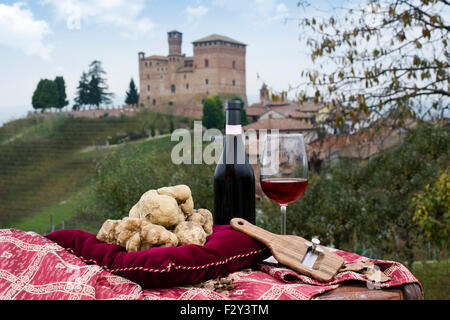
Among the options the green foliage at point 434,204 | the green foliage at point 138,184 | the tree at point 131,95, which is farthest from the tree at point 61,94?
the green foliage at point 434,204

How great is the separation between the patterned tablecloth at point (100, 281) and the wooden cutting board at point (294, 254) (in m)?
0.02

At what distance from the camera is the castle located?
4447 centimetres

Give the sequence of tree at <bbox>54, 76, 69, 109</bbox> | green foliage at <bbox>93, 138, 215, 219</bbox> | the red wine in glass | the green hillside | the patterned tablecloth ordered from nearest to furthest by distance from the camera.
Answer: the patterned tablecloth < the red wine in glass < green foliage at <bbox>93, 138, 215, 219</bbox> < the green hillside < tree at <bbox>54, 76, 69, 109</bbox>

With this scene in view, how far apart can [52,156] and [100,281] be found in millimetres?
34650

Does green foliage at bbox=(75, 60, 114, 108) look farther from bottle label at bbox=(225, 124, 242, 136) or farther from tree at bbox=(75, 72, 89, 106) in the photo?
bottle label at bbox=(225, 124, 242, 136)

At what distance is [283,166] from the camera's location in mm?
1274

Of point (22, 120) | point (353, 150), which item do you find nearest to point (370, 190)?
point (353, 150)

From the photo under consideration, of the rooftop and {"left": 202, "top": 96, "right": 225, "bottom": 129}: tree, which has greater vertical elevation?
the rooftop

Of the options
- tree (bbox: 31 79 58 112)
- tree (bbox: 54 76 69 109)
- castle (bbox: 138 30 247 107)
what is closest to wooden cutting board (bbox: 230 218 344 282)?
tree (bbox: 31 79 58 112)

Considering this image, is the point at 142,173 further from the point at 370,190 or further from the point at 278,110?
the point at 278,110

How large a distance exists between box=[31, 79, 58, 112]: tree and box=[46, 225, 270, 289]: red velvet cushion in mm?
40984

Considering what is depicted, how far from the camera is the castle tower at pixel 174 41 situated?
44312mm

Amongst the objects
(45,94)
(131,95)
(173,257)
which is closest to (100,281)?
(173,257)

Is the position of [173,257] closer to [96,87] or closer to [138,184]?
[138,184]
